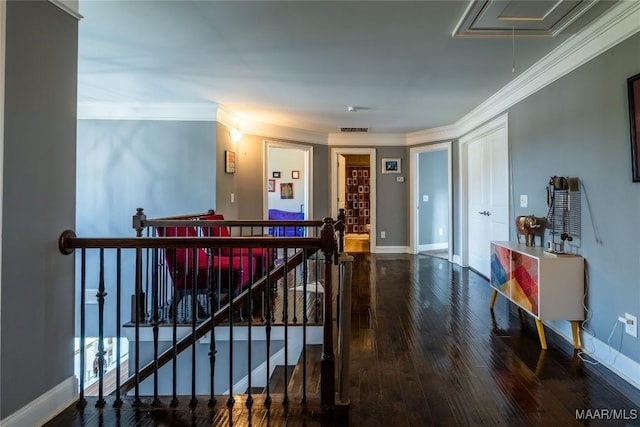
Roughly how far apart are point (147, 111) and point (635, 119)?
4.88 m

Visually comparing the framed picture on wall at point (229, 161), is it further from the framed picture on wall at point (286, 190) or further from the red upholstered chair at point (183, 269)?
the framed picture on wall at point (286, 190)

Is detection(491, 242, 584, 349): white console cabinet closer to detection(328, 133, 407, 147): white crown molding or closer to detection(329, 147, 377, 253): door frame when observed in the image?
detection(329, 147, 377, 253): door frame

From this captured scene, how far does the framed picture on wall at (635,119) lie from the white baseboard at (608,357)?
44.4 inches

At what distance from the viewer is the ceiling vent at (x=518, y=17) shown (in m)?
2.26

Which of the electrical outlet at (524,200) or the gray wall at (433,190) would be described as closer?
the electrical outlet at (524,200)

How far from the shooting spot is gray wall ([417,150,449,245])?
741 centimetres

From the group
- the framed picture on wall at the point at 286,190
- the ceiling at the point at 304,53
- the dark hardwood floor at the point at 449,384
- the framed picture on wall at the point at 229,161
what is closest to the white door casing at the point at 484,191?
the ceiling at the point at 304,53

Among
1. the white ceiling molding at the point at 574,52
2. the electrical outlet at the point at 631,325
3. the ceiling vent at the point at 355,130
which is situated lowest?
the electrical outlet at the point at 631,325

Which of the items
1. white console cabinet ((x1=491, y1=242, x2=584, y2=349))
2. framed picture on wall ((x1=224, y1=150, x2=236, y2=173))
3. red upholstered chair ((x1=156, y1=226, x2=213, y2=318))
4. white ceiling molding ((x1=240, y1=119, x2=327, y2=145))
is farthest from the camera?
white ceiling molding ((x1=240, y1=119, x2=327, y2=145))

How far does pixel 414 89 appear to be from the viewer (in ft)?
13.2

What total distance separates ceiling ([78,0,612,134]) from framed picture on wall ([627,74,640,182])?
1.78 ft

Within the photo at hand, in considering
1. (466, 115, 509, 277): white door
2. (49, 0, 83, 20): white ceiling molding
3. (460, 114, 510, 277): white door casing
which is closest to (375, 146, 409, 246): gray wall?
(460, 114, 510, 277): white door casing

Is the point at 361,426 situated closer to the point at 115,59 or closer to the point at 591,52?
the point at 591,52

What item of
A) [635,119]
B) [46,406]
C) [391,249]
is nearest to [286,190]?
[391,249]
